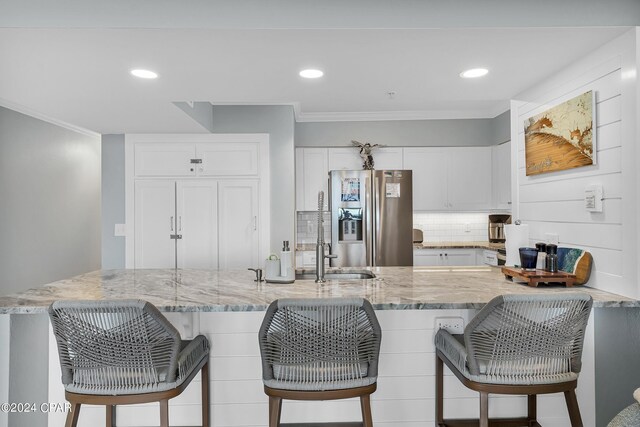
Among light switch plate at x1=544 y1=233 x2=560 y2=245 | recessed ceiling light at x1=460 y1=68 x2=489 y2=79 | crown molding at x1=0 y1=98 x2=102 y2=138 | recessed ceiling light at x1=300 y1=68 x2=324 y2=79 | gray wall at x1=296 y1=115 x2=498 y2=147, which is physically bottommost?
light switch plate at x1=544 y1=233 x2=560 y2=245

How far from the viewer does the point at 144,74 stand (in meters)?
2.29

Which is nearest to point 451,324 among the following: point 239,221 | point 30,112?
point 239,221

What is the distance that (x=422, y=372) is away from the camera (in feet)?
6.61

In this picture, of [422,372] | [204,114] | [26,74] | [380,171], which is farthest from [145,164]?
[422,372]

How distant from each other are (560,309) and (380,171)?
10.1ft

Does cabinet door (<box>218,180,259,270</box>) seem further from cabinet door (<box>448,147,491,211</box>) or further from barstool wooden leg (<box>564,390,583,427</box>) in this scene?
barstool wooden leg (<box>564,390,583,427</box>)

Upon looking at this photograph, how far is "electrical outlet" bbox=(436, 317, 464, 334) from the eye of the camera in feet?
6.58

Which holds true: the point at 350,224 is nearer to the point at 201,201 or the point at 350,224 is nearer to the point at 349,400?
the point at 201,201

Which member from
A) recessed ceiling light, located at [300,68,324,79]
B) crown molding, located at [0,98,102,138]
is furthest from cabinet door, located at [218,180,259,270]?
recessed ceiling light, located at [300,68,324,79]

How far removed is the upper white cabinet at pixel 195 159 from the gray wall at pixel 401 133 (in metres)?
0.93

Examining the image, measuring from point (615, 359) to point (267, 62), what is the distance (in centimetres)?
222

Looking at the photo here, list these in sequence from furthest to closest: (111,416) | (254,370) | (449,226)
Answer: (449,226) → (254,370) → (111,416)

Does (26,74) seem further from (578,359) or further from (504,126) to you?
(504,126)

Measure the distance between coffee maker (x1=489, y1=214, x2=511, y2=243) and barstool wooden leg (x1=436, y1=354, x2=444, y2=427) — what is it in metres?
3.21
